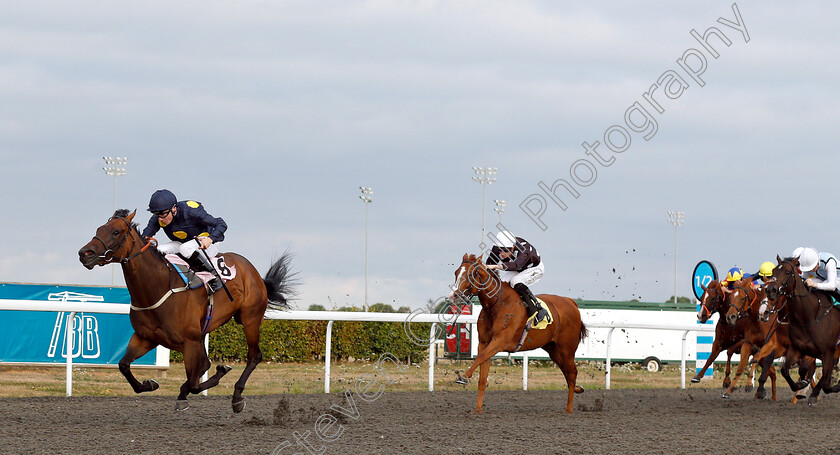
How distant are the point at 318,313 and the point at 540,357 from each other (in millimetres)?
8804

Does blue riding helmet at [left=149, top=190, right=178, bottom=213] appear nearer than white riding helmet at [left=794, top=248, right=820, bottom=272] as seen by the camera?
Yes

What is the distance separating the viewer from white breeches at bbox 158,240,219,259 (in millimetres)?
7008

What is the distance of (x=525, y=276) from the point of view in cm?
856

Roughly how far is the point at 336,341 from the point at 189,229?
10159 mm

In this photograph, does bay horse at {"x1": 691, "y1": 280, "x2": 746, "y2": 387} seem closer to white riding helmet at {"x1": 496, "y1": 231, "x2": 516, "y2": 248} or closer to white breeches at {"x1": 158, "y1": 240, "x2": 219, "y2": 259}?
white riding helmet at {"x1": 496, "y1": 231, "x2": 516, "y2": 248}

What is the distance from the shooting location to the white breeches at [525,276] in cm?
838

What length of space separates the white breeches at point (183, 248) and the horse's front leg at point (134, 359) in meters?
0.70

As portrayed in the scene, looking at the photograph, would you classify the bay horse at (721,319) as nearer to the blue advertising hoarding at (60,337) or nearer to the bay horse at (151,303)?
the bay horse at (151,303)

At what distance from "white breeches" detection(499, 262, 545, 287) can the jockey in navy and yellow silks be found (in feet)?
8.62

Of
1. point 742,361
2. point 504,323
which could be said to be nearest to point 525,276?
point 504,323

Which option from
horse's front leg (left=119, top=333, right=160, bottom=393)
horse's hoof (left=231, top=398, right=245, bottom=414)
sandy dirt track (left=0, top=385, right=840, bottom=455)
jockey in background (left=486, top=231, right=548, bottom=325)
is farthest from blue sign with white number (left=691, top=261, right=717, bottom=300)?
horse's front leg (left=119, top=333, right=160, bottom=393)

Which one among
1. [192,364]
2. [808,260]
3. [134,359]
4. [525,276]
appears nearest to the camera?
[134,359]

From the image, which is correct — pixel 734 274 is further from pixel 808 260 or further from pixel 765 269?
pixel 808 260

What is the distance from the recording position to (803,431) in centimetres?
738
